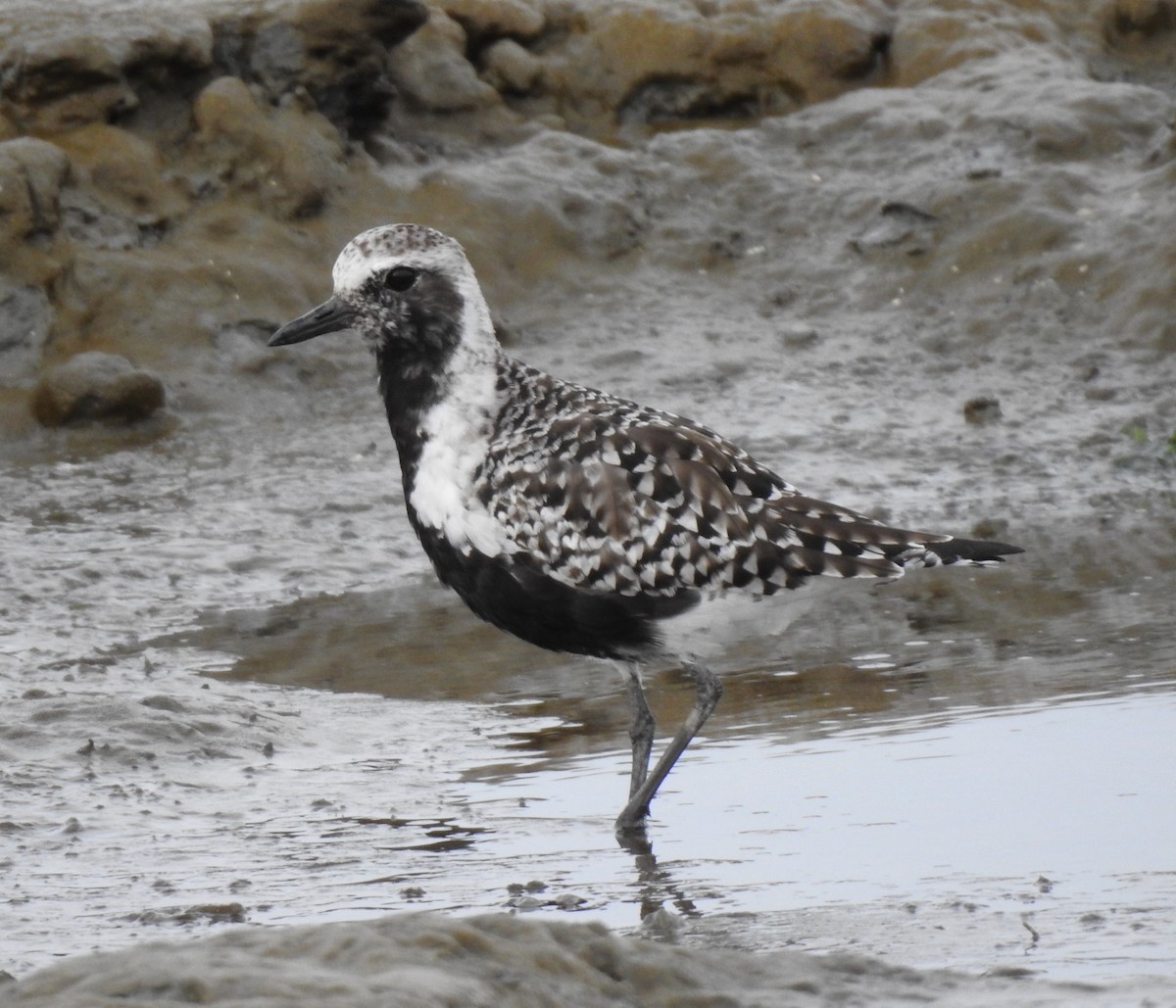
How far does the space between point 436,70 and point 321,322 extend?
6.59 meters

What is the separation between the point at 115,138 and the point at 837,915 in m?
8.26

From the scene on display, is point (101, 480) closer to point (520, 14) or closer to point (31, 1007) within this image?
point (520, 14)

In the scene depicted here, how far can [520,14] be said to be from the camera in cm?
1361

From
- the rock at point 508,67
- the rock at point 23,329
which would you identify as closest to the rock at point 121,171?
the rock at point 23,329

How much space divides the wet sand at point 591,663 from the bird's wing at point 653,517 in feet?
2.31

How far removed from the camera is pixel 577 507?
6457 mm

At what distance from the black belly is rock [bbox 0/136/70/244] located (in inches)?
219

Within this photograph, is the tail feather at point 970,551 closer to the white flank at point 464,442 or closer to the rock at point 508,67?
the white flank at point 464,442

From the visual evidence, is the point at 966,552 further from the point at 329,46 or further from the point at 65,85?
the point at 65,85

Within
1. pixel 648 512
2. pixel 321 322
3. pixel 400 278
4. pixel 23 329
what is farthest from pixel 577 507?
pixel 23 329

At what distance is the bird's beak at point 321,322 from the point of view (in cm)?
691

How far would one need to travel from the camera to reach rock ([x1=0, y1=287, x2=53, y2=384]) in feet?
35.8

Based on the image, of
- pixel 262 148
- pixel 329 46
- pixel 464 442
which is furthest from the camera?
pixel 329 46

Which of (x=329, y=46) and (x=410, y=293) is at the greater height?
(x=410, y=293)
